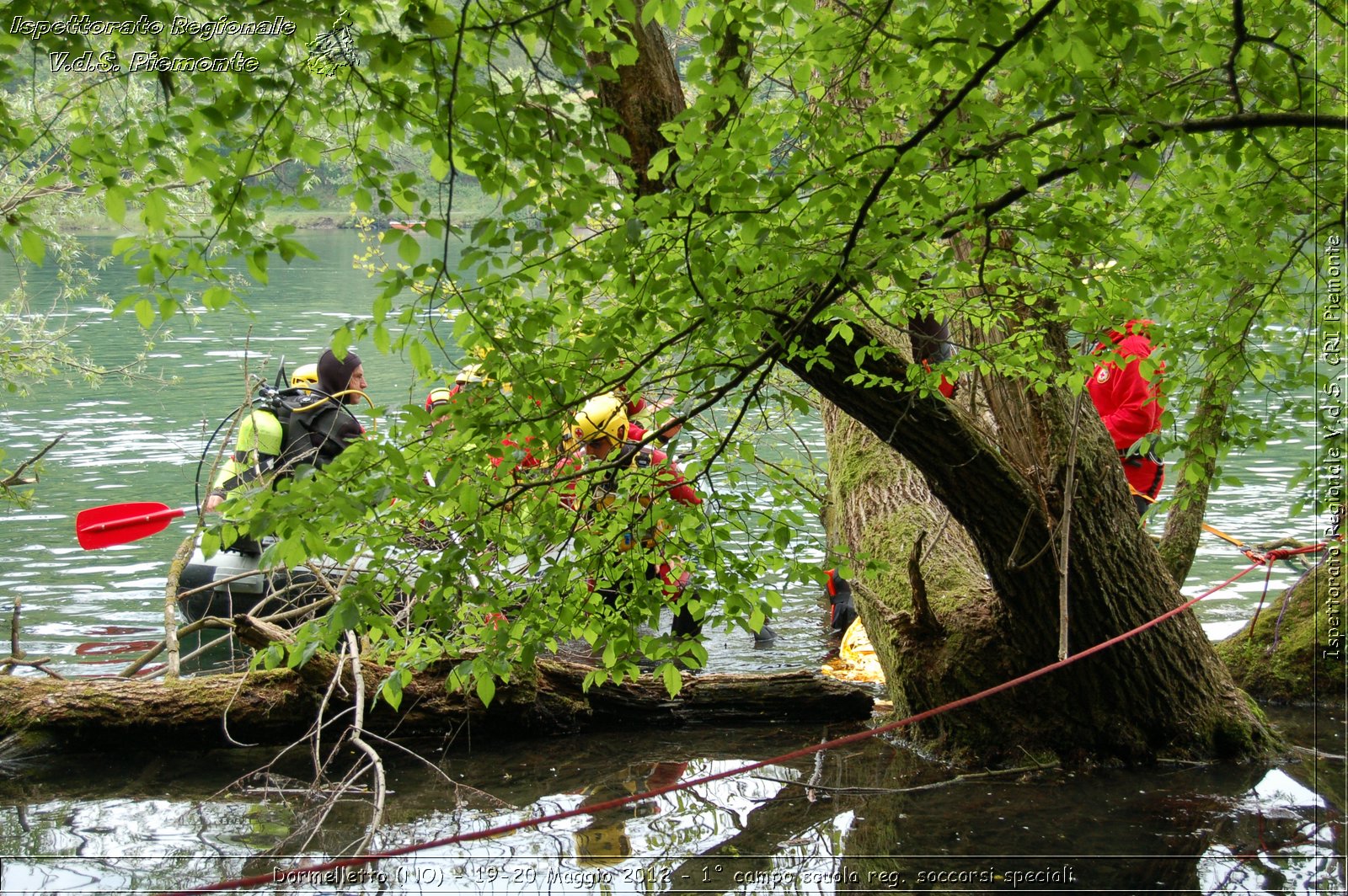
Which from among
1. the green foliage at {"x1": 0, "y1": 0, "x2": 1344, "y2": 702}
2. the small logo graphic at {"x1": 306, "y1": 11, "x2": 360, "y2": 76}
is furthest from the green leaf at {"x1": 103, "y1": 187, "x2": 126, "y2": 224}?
the small logo graphic at {"x1": 306, "y1": 11, "x2": 360, "y2": 76}

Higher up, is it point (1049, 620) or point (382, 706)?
point (1049, 620)

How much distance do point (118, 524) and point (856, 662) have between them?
5.19m

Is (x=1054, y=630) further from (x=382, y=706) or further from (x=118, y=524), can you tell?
(x=118, y=524)

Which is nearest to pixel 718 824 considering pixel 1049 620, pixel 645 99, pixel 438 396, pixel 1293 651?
pixel 1049 620

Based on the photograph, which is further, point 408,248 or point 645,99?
point 645,99

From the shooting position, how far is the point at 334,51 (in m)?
2.64

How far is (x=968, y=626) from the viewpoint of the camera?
16.9ft

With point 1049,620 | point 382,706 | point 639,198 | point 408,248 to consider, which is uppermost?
point 639,198

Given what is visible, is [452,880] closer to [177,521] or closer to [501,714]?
[501,714]

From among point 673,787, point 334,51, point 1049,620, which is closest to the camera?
point 334,51

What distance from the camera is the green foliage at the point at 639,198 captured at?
2482 millimetres

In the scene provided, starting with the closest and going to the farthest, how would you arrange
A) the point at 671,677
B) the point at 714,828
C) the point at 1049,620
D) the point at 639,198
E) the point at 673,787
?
the point at 639,198, the point at 671,677, the point at 673,787, the point at 714,828, the point at 1049,620

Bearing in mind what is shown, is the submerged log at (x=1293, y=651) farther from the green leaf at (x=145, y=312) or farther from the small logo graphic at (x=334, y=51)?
the green leaf at (x=145, y=312)

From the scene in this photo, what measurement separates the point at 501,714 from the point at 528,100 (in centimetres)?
374
